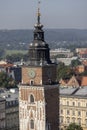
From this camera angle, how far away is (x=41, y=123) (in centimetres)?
5744

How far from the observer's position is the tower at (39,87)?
56844mm

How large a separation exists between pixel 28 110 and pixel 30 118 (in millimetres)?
808

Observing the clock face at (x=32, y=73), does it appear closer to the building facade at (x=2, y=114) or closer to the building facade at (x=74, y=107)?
the building facade at (x=2, y=114)

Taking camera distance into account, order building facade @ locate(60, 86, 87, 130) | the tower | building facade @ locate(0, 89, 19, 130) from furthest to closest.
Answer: building facade @ locate(60, 86, 87, 130) → building facade @ locate(0, 89, 19, 130) → the tower

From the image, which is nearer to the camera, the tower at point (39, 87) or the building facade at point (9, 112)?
the tower at point (39, 87)

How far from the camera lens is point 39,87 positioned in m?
56.7

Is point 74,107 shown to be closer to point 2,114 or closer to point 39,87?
point 2,114

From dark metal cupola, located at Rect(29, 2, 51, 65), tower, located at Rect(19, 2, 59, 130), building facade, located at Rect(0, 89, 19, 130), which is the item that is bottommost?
building facade, located at Rect(0, 89, 19, 130)

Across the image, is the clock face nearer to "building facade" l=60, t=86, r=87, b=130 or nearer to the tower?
the tower

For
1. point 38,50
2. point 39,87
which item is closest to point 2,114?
point 39,87

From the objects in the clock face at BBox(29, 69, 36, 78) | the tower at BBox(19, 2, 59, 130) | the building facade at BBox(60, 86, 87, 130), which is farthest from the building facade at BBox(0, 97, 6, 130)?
the clock face at BBox(29, 69, 36, 78)

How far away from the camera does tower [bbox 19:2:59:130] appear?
56.8 meters

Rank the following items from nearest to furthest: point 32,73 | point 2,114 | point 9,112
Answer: point 32,73 → point 2,114 → point 9,112

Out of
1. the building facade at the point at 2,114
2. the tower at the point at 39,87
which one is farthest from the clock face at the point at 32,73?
the building facade at the point at 2,114
